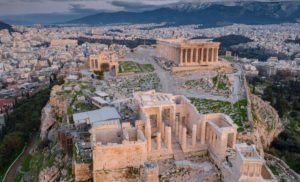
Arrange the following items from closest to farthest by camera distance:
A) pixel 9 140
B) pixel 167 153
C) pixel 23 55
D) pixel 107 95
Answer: pixel 167 153 < pixel 107 95 < pixel 9 140 < pixel 23 55

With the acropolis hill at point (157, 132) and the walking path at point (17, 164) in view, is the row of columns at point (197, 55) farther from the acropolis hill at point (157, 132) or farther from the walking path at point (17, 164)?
the walking path at point (17, 164)

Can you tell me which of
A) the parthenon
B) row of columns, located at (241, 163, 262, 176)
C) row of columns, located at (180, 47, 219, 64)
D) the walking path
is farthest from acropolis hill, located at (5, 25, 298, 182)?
row of columns, located at (180, 47, 219, 64)

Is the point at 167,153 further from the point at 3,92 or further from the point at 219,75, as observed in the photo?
the point at 3,92

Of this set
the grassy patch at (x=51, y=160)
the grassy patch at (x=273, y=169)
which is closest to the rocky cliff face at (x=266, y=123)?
the grassy patch at (x=273, y=169)

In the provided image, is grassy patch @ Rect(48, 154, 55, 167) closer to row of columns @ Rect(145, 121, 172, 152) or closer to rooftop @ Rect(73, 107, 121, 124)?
rooftop @ Rect(73, 107, 121, 124)

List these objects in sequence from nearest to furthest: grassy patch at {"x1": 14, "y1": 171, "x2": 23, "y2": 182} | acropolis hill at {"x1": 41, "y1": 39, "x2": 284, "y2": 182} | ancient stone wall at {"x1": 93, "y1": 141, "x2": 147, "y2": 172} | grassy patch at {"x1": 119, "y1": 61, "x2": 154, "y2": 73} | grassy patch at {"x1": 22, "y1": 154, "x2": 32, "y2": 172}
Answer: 1. acropolis hill at {"x1": 41, "y1": 39, "x2": 284, "y2": 182}
2. ancient stone wall at {"x1": 93, "y1": 141, "x2": 147, "y2": 172}
3. grassy patch at {"x1": 14, "y1": 171, "x2": 23, "y2": 182}
4. grassy patch at {"x1": 22, "y1": 154, "x2": 32, "y2": 172}
5. grassy patch at {"x1": 119, "y1": 61, "x2": 154, "y2": 73}

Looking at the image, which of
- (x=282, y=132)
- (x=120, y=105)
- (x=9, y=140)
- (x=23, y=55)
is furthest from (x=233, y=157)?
(x=23, y=55)
